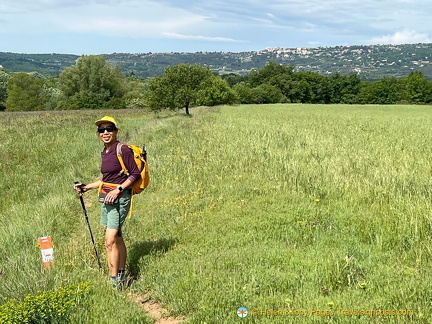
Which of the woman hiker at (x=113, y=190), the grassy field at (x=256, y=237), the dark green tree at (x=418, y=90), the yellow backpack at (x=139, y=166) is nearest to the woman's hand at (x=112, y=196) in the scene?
the woman hiker at (x=113, y=190)

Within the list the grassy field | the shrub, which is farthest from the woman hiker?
the shrub

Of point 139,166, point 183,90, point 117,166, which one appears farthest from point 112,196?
point 183,90

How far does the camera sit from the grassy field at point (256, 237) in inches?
154

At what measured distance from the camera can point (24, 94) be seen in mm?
71125

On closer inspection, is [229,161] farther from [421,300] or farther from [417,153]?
[421,300]

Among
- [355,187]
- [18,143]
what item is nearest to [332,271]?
[355,187]

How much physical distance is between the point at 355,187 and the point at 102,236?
533 centimetres

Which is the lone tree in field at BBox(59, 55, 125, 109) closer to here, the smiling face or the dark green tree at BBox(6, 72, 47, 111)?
the dark green tree at BBox(6, 72, 47, 111)

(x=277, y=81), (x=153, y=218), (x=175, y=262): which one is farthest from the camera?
(x=277, y=81)

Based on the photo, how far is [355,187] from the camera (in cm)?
758

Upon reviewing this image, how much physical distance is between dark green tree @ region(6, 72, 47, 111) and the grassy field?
67.0 m

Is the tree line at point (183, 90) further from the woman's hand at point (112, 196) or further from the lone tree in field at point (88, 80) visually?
the woman's hand at point (112, 196)

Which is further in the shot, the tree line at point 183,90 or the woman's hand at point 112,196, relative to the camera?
the tree line at point 183,90

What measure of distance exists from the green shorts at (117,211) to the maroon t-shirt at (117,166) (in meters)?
0.23
